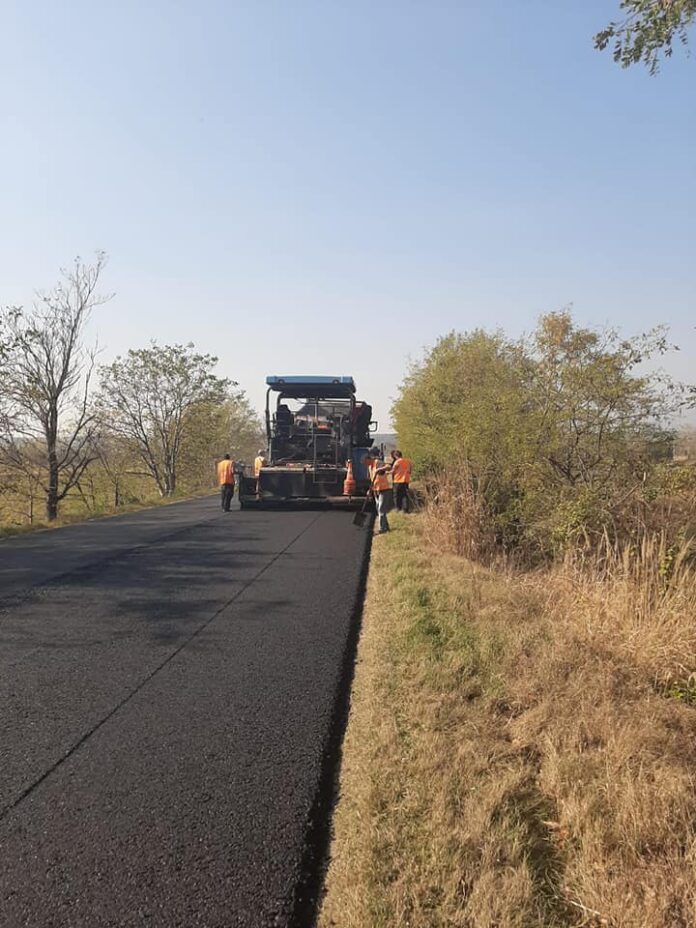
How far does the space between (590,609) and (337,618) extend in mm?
2252

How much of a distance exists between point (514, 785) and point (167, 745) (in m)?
1.79

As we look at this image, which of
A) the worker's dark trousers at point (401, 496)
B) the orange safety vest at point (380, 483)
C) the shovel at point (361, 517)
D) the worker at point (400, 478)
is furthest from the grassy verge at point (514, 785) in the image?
the worker's dark trousers at point (401, 496)

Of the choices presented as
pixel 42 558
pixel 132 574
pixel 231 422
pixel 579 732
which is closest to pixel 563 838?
pixel 579 732

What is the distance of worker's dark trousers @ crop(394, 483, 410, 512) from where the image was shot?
13.9 meters

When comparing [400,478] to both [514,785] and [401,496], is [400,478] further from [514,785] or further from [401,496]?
[514,785]

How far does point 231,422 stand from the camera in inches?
1548

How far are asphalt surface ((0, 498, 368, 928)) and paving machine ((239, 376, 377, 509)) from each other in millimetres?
8089

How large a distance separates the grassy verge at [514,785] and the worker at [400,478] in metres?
8.23

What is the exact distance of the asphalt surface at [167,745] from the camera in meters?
2.25

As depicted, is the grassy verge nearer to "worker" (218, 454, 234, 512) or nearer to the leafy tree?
the leafy tree

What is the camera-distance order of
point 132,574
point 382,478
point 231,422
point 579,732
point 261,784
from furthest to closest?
1. point 231,422
2. point 382,478
3. point 132,574
4. point 579,732
5. point 261,784

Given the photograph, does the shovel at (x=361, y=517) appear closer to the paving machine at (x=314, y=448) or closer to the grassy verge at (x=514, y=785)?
the paving machine at (x=314, y=448)

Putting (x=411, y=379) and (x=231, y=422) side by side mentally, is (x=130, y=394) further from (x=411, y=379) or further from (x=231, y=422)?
(x=411, y=379)

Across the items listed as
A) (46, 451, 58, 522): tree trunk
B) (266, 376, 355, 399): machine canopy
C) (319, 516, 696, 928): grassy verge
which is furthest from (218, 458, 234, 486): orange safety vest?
(319, 516, 696, 928): grassy verge
